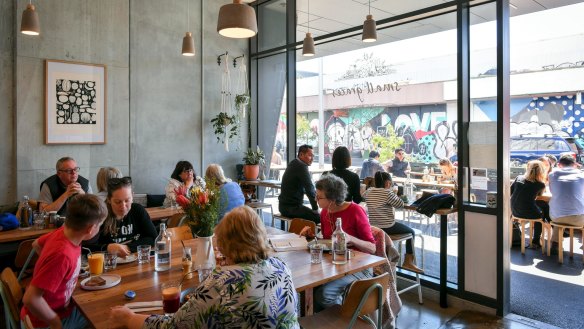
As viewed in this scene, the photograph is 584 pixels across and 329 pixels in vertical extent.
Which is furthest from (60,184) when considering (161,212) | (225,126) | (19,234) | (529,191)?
(529,191)

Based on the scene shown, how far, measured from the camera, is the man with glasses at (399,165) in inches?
191

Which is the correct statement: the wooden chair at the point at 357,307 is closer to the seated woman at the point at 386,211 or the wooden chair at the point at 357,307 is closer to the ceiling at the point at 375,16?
the seated woman at the point at 386,211

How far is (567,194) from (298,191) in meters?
3.40

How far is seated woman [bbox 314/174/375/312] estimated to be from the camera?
2.74 meters

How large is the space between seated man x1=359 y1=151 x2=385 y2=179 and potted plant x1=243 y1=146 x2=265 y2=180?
Result: 169 centimetres

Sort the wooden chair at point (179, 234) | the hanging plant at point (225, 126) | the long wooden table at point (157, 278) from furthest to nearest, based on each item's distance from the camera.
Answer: the hanging plant at point (225, 126)
the wooden chair at point (179, 234)
the long wooden table at point (157, 278)

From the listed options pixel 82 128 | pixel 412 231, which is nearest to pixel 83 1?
pixel 82 128

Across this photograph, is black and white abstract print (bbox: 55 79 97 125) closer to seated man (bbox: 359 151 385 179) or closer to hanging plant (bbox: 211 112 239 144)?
hanging plant (bbox: 211 112 239 144)

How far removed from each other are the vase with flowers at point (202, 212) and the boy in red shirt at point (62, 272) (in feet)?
1.36

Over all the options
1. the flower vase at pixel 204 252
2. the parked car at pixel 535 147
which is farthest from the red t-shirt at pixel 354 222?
the parked car at pixel 535 147

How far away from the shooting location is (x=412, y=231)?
163 inches

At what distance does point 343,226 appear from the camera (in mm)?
2998

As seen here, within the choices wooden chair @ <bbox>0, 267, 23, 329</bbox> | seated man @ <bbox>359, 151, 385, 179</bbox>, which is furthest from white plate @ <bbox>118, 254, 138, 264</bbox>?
seated man @ <bbox>359, 151, 385, 179</bbox>

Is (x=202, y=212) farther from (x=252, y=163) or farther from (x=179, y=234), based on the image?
(x=252, y=163)
